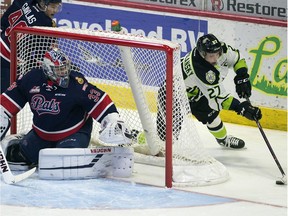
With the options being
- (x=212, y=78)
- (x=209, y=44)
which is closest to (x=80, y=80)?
(x=209, y=44)

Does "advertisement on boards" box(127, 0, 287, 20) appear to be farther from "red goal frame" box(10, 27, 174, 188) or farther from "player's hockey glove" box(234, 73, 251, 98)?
"red goal frame" box(10, 27, 174, 188)

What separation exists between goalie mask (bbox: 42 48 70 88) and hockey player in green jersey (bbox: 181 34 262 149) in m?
0.91

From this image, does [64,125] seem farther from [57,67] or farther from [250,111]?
[250,111]

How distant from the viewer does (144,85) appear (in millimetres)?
7059

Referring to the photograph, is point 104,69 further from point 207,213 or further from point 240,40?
point 207,213

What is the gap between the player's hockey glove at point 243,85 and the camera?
7332mm

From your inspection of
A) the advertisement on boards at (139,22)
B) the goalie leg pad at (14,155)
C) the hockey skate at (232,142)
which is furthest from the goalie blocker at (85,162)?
the advertisement on boards at (139,22)

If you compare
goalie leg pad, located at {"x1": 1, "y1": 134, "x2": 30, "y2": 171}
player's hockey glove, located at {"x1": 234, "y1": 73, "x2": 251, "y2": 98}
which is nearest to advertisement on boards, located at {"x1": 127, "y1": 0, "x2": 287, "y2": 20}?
player's hockey glove, located at {"x1": 234, "y1": 73, "x2": 251, "y2": 98}

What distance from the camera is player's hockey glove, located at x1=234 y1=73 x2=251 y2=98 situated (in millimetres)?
7332

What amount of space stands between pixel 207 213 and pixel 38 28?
1.64m

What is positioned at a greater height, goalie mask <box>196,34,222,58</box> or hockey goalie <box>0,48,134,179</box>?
goalie mask <box>196,34,222,58</box>

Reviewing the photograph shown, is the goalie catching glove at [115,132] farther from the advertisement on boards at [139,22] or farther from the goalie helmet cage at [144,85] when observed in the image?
the advertisement on boards at [139,22]

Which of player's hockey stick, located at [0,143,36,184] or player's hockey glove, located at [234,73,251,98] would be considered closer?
player's hockey stick, located at [0,143,36,184]

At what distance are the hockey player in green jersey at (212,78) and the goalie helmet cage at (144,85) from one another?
0.92 feet
